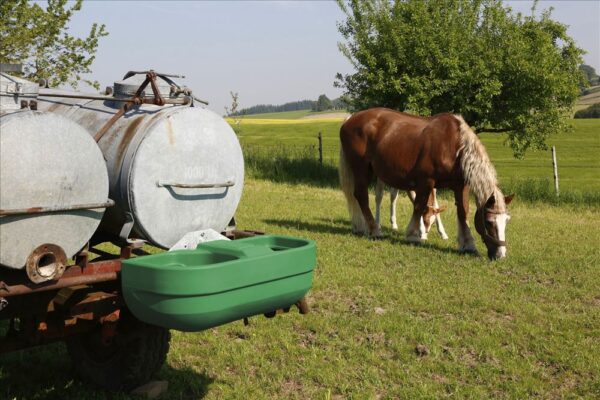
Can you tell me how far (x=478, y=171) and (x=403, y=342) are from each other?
4.03m

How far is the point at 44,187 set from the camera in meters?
2.92

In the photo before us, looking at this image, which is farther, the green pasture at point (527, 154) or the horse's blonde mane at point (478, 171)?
the green pasture at point (527, 154)

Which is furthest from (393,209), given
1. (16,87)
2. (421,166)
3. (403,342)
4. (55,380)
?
(16,87)

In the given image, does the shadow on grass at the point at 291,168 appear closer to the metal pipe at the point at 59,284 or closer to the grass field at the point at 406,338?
the grass field at the point at 406,338

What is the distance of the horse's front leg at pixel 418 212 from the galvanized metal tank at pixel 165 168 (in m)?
6.02

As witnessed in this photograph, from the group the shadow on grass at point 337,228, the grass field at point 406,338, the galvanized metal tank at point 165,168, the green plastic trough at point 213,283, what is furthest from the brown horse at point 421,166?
the green plastic trough at point 213,283

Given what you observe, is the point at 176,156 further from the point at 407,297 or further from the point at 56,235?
the point at 407,297

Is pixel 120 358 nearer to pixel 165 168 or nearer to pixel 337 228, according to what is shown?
pixel 165 168

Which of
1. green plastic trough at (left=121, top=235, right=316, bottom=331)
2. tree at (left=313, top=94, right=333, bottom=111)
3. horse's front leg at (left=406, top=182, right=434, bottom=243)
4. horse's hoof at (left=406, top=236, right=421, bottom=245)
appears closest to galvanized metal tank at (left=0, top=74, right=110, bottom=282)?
green plastic trough at (left=121, top=235, right=316, bottom=331)

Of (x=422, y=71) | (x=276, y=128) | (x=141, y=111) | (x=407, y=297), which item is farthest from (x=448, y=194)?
(x=276, y=128)

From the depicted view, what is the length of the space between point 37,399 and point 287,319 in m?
2.31

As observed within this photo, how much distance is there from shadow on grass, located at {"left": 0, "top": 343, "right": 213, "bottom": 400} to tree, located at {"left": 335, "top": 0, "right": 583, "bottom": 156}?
14.7m

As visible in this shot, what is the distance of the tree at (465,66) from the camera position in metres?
18.5

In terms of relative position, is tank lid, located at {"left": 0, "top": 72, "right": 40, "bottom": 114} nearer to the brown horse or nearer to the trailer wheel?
the trailer wheel
